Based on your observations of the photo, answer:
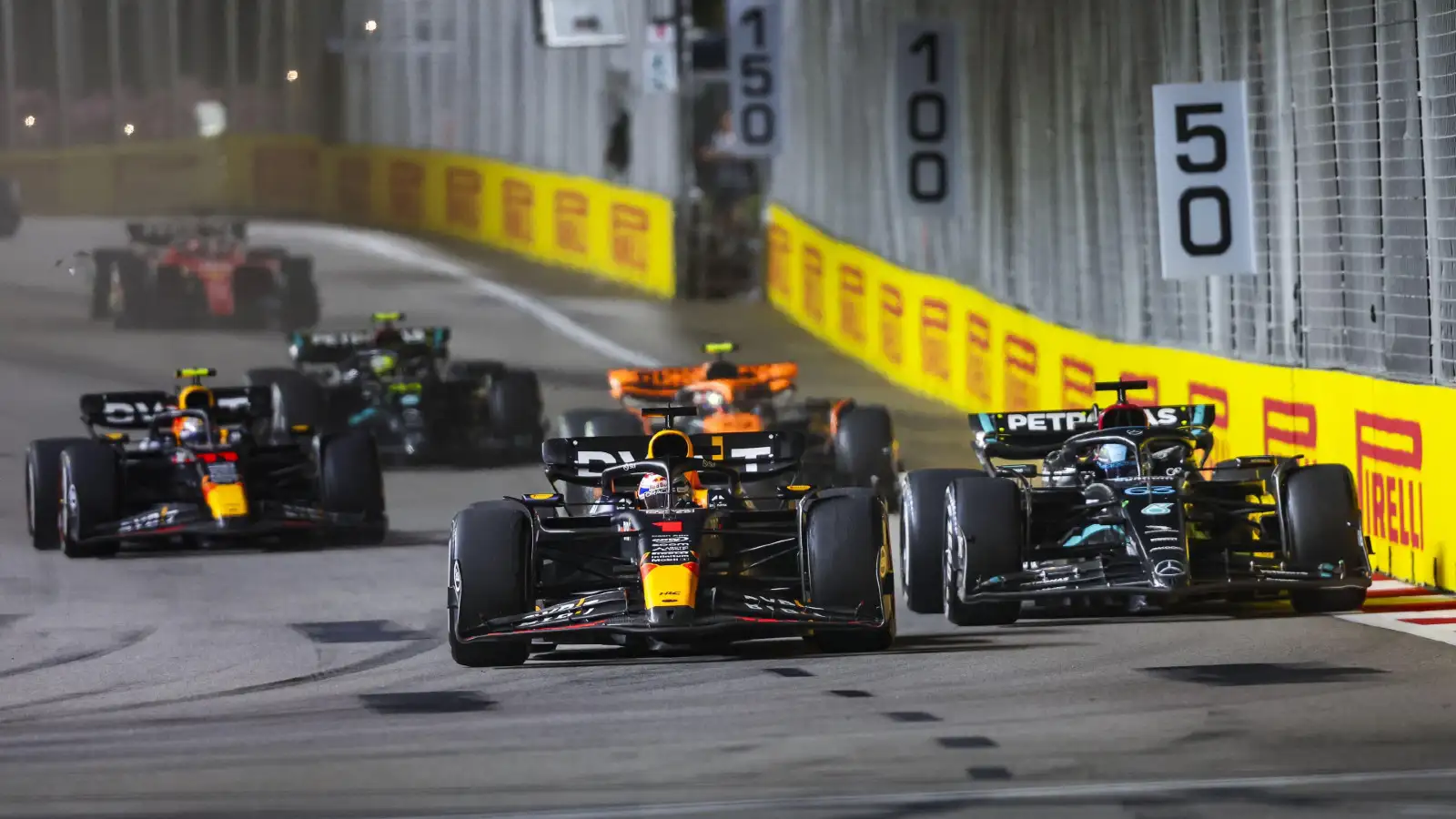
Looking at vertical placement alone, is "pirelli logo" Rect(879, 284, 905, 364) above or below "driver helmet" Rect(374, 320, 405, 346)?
below

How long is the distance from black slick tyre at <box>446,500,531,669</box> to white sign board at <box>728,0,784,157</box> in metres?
23.6

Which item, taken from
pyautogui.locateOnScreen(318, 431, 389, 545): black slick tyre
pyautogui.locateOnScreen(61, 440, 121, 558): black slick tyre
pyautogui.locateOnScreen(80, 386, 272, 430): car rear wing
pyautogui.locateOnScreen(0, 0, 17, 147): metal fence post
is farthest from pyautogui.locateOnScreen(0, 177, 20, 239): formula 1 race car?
pyautogui.locateOnScreen(61, 440, 121, 558): black slick tyre

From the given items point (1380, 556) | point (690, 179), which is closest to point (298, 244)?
point (690, 179)

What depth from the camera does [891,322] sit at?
108ft

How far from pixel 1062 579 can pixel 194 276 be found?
2338 centimetres

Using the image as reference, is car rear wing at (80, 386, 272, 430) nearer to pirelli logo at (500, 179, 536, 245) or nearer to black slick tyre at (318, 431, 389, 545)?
black slick tyre at (318, 431, 389, 545)

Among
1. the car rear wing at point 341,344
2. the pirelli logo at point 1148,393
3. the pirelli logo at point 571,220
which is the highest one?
the pirelli logo at point 571,220

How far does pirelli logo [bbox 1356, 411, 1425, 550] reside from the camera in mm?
15695

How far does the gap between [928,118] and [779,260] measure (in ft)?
42.0

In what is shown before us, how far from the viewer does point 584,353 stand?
3591 cm

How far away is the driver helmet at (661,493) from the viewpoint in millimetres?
13859

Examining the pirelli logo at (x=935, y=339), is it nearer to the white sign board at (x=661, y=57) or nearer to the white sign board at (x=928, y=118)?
the white sign board at (x=928, y=118)

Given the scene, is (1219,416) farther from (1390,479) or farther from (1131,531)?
(1131,531)

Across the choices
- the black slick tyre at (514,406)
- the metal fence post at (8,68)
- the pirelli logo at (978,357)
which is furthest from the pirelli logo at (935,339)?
the metal fence post at (8,68)
